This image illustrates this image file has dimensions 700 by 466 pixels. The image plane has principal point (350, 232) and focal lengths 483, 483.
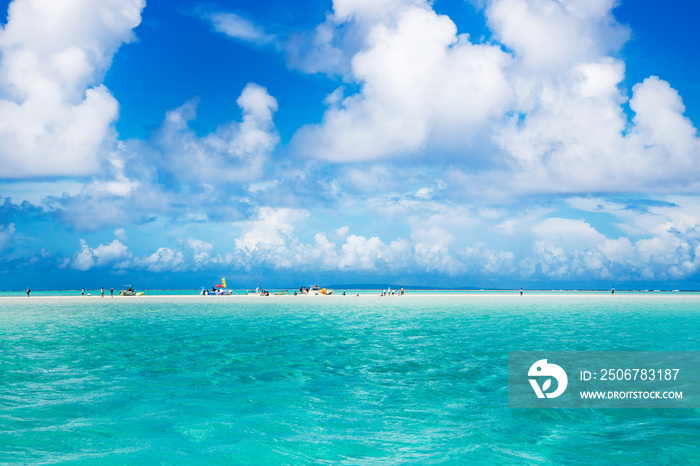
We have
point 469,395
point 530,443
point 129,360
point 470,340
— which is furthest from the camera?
point 470,340

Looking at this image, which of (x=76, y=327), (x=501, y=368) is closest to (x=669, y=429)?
(x=501, y=368)

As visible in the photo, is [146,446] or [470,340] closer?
[146,446]

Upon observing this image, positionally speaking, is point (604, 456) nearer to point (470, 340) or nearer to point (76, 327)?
point (470, 340)

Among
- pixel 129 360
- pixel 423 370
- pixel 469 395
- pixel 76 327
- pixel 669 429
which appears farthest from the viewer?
pixel 76 327

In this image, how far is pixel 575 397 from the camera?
1795cm

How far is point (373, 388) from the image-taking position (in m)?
19.0

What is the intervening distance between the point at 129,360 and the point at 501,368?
1888 cm

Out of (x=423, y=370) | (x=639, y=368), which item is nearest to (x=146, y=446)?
(x=423, y=370)

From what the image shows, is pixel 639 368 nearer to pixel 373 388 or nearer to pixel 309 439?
pixel 373 388

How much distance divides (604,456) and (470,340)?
21.4 meters

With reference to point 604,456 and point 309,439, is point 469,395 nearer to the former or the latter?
point 604,456

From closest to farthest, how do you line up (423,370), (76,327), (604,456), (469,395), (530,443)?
(604,456) < (530,443) < (469,395) < (423,370) < (76,327)

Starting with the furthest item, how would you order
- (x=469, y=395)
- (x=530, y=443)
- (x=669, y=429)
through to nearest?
(x=469, y=395)
(x=669, y=429)
(x=530, y=443)

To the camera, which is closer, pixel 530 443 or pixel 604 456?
pixel 604 456
